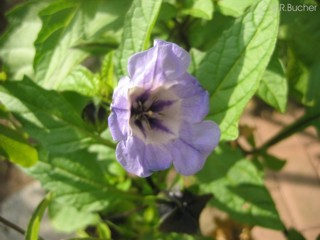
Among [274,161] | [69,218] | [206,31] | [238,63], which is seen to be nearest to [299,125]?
[274,161]

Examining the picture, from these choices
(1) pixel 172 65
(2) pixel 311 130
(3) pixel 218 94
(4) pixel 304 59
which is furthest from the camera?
(2) pixel 311 130

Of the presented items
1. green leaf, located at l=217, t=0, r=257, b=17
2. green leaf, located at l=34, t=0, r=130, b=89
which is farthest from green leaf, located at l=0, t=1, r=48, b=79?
green leaf, located at l=217, t=0, r=257, b=17

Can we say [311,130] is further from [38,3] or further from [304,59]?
[38,3]

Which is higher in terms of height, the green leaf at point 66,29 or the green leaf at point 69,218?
the green leaf at point 66,29

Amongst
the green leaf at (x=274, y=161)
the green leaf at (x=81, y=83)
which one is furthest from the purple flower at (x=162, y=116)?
the green leaf at (x=274, y=161)

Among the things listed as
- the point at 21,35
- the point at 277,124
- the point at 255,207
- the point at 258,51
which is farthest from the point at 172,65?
the point at 277,124

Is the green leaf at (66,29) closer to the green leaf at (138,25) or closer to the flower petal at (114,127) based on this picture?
the green leaf at (138,25)

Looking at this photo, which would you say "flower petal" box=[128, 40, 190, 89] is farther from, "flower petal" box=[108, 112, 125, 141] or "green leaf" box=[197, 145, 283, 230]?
"green leaf" box=[197, 145, 283, 230]
